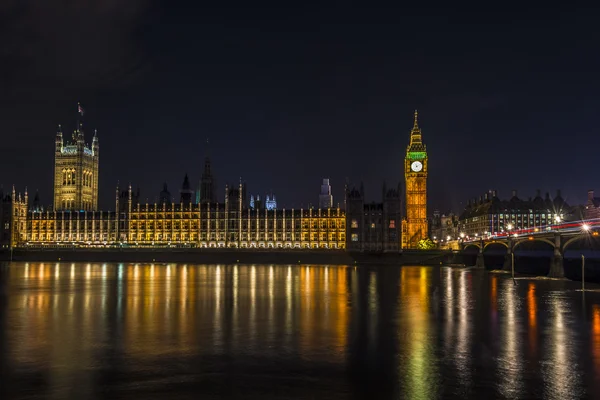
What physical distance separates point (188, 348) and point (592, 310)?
23.9 metres

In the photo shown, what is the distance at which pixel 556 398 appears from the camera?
1435 cm

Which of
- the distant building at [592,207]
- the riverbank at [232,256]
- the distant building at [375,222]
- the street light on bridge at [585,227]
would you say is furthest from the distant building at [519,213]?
the street light on bridge at [585,227]

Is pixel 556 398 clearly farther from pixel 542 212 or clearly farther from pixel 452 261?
pixel 542 212

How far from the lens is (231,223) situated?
136m

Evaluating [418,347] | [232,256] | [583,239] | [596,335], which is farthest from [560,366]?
[583,239]

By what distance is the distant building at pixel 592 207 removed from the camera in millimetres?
148500

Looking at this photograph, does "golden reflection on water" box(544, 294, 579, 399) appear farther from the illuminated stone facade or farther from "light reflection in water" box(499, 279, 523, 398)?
the illuminated stone facade

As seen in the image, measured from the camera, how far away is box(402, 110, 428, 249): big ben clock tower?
14788 centimetres

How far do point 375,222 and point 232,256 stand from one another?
33.3 m

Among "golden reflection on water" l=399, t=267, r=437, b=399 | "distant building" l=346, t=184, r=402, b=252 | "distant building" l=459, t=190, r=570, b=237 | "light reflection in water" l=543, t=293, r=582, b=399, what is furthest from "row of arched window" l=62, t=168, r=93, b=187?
"light reflection in water" l=543, t=293, r=582, b=399

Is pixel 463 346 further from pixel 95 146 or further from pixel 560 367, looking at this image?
pixel 95 146

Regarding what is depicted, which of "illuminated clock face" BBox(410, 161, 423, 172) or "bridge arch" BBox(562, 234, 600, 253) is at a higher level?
"illuminated clock face" BBox(410, 161, 423, 172)

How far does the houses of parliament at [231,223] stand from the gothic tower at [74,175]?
12.6 m

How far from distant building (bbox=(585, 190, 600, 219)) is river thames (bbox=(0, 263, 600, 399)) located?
12500cm
